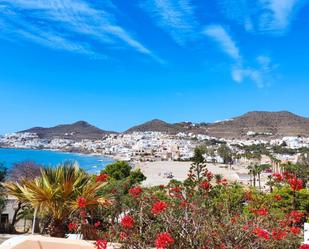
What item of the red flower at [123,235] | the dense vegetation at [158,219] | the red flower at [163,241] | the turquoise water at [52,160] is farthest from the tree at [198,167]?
the turquoise water at [52,160]

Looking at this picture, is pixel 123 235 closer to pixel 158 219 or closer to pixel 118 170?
pixel 158 219

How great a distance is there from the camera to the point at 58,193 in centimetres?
725

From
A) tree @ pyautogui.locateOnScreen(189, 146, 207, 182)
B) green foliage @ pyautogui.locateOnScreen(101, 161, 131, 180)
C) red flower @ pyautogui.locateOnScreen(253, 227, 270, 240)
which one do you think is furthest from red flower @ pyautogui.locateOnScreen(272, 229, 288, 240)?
green foliage @ pyautogui.locateOnScreen(101, 161, 131, 180)

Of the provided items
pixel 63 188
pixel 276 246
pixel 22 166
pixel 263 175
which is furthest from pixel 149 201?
pixel 263 175

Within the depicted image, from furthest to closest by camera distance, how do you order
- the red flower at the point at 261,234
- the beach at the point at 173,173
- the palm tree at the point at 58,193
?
the beach at the point at 173,173, the palm tree at the point at 58,193, the red flower at the point at 261,234

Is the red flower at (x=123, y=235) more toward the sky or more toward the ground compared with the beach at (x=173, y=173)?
more toward the sky

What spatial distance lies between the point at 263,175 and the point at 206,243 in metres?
83.1

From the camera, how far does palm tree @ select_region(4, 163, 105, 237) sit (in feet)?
23.5

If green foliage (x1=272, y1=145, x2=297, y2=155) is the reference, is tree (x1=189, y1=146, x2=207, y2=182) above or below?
below

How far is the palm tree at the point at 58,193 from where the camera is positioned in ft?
23.5

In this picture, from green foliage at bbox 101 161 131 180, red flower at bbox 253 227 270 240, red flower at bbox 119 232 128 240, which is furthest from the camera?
green foliage at bbox 101 161 131 180

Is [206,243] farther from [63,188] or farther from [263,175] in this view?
[263,175]

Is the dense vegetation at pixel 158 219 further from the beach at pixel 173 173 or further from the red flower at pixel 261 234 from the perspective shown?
the beach at pixel 173 173

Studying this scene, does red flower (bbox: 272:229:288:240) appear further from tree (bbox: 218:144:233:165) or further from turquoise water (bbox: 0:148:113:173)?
tree (bbox: 218:144:233:165)
